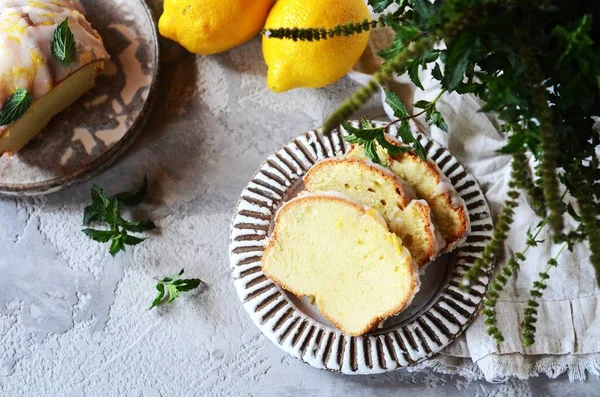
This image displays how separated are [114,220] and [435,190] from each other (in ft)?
2.42

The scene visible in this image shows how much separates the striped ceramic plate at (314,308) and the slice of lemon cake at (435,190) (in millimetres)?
79

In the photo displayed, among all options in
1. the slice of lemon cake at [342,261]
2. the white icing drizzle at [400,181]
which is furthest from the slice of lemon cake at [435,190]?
the slice of lemon cake at [342,261]

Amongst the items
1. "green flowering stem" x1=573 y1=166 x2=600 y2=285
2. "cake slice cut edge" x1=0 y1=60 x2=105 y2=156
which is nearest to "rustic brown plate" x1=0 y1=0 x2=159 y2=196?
"cake slice cut edge" x1=0 y1=60 x2=105 y2=156

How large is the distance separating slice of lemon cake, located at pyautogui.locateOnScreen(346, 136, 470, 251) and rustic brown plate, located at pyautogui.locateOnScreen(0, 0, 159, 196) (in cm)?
56

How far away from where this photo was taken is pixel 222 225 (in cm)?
164

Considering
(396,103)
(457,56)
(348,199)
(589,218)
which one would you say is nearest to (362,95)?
(457,56)

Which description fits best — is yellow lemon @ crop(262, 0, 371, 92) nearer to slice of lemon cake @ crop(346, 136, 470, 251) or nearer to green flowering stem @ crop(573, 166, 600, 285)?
slice of lemon cake @ crop(346, 136, 470, 251)

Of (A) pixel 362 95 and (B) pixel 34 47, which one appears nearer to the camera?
(A) pixel 362 95

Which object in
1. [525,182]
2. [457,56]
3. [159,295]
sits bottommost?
[159,295]

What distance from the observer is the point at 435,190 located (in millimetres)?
1395

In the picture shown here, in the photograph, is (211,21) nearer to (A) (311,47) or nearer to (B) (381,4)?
(A) (311,47)

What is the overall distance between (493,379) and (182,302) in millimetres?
742

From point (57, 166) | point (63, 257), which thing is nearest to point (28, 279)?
point (63, 257)

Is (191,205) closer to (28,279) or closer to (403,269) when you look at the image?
(28,279)
